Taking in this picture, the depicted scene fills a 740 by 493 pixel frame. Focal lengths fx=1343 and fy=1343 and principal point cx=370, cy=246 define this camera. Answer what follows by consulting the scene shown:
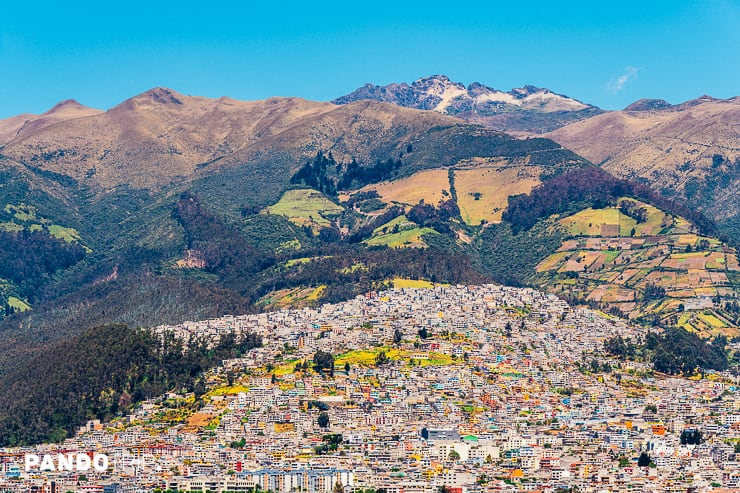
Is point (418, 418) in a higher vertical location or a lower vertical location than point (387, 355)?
lower

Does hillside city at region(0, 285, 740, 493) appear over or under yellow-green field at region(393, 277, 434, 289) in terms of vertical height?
under

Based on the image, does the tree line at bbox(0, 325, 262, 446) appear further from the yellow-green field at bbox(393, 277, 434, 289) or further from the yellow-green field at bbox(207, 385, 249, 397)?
the yellow-green field at bbox(393, 277, 434, 289)

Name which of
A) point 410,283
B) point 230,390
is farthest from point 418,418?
point 410,283

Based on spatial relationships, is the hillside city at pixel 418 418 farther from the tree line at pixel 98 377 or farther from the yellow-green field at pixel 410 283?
the yellow-green field at pixel 410 283

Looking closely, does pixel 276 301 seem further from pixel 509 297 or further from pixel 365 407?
pixel 365 407

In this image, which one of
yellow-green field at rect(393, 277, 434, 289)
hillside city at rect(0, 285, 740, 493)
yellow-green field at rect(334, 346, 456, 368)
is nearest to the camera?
hillside city at rect(0, 285, 740, 493)

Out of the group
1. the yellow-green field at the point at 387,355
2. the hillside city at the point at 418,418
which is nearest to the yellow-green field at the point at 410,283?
the hillside city at the point at 418,418

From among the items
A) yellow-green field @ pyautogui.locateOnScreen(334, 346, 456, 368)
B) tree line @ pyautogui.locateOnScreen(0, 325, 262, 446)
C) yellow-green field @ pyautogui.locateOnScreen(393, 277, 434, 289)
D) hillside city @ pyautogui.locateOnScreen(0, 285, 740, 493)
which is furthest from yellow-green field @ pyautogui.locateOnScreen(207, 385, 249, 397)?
yellow-green field @ pyautogui.locateOnScreen(393, 277, 434, 289)

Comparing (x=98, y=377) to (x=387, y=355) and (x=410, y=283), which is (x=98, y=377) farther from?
(x=410, y=283)
